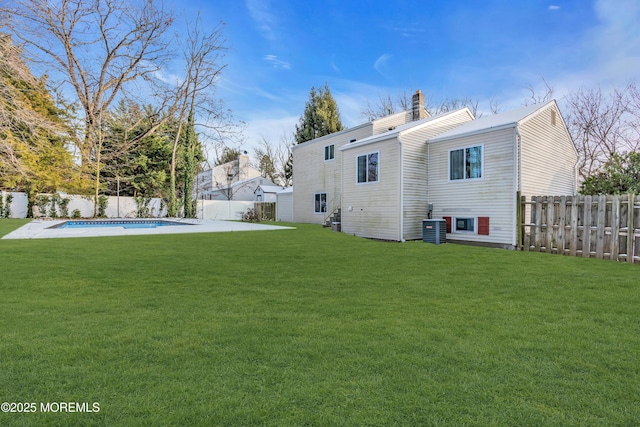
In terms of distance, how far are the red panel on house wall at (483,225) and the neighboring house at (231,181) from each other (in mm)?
27717

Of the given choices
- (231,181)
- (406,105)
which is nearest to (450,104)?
(406,105)

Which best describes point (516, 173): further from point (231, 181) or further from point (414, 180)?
point (231, 181)

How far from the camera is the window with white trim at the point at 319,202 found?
66.8 ft

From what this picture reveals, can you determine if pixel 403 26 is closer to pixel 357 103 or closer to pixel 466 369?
pixel 357 103

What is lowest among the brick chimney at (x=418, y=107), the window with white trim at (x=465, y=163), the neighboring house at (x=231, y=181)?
the window with white trim at (x=465, y=163)

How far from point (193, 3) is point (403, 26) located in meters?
15.5

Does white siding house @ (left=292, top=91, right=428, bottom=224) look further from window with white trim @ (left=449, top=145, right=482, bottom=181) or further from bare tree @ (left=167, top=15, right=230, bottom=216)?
bare tree @ (left=167, top=15, right=230, bottom=216)

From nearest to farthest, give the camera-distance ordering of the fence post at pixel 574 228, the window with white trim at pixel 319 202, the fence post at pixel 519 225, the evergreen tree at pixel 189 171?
the fence post at pixel 574 228 → the fence post at pixel 519 225 → the window with white trim at pixel 319 202 → the evergreen tree at pixel 189 171

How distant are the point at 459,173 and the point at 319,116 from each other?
950 inches

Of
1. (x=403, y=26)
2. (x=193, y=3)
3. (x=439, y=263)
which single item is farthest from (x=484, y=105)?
(x=439, y=263)

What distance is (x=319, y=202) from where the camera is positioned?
20750 mm

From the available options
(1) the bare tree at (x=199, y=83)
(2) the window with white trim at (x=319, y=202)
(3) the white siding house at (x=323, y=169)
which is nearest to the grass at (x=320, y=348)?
(3) the white siding house at (x=323, y=169)

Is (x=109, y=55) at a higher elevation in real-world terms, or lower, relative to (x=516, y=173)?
higher

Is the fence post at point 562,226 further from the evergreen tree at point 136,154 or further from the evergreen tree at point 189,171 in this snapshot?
the evergreen tree at point 136,154
